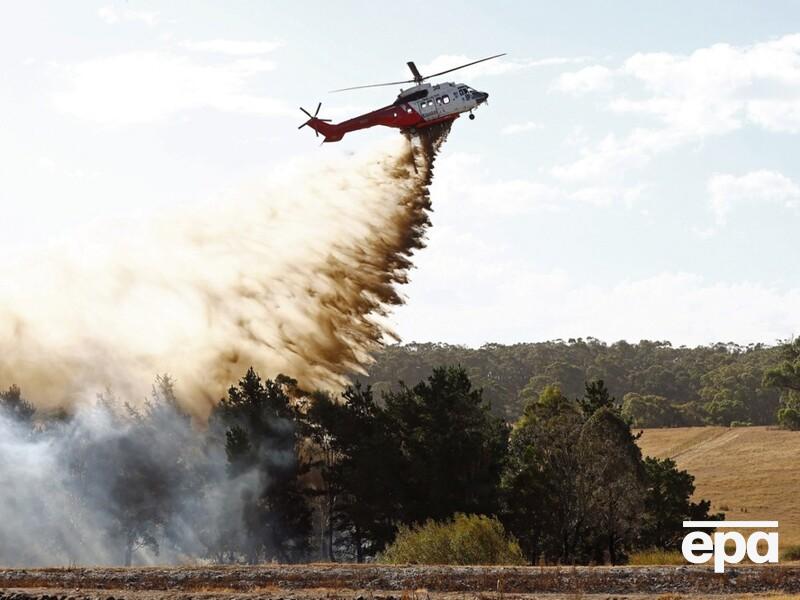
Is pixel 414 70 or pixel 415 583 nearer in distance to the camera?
pixel 415 583

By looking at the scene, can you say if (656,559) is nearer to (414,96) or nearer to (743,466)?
(414,96)

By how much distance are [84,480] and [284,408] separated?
13840 mm

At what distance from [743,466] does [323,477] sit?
60272mm

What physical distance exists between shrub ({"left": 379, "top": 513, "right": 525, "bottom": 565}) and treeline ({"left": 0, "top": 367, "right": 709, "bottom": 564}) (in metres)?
0.36

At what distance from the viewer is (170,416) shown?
250 feet

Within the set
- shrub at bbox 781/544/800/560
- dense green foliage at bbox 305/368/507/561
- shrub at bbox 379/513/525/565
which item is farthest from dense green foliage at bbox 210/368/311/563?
shrub at bbox 781/544/800/560

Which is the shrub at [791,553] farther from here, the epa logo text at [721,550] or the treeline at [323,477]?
the treeline at [323,477]

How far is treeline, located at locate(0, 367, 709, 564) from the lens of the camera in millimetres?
60500

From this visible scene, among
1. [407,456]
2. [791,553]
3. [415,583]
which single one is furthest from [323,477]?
[415,583]

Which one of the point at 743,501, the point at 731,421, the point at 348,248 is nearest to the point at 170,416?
the point at 348,248

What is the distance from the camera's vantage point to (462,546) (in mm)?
50500

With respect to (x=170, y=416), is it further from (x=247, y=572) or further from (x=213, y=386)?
(x=247, y=572)

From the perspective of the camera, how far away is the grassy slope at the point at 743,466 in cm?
9456

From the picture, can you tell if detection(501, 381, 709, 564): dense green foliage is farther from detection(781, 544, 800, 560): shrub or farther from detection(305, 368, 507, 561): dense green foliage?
detection(781, 544, 800, 560): shrub
